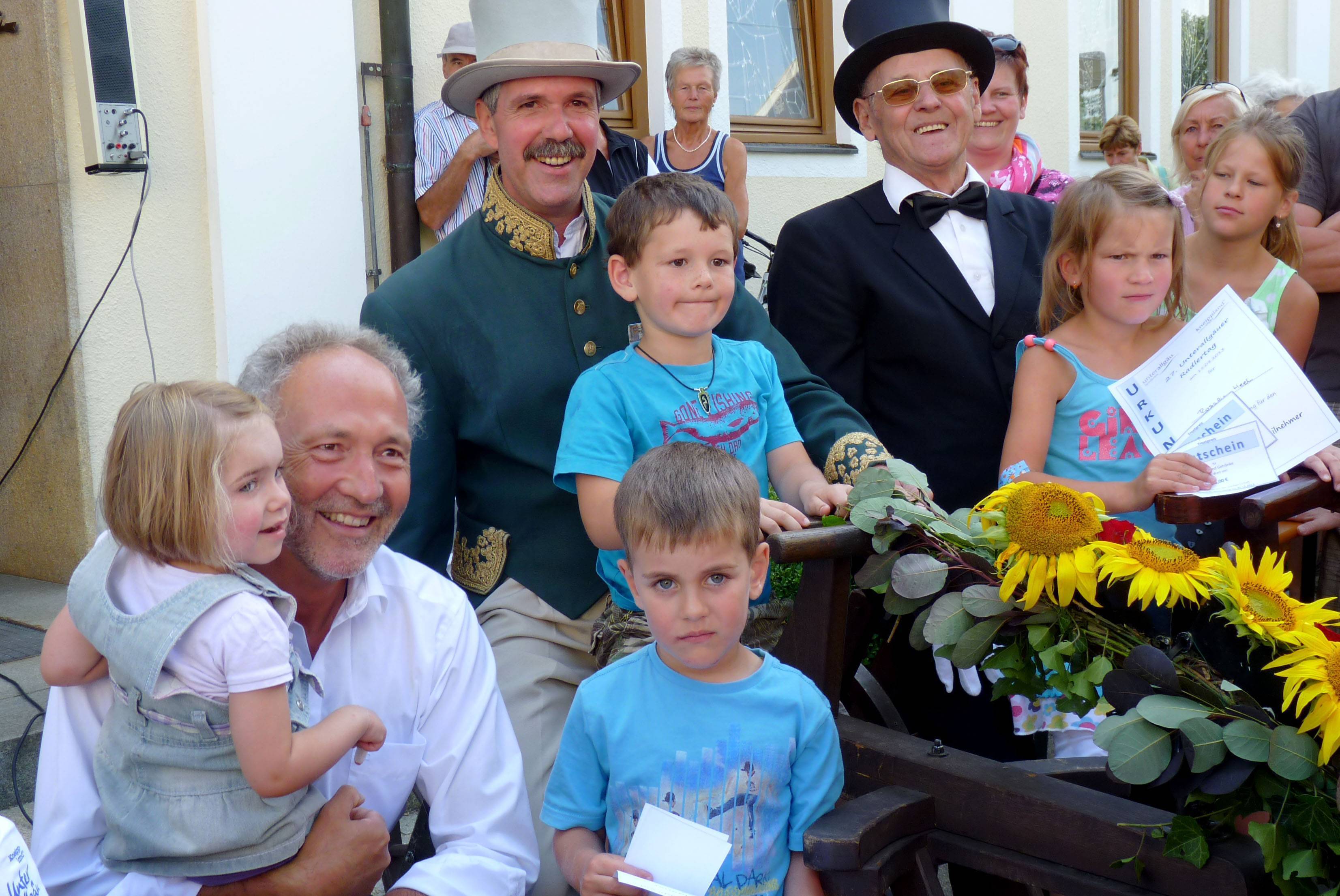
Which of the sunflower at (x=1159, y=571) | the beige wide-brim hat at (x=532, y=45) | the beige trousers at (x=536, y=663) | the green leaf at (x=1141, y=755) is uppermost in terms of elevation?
the beige wide-brim hat at (x=532, y=45)

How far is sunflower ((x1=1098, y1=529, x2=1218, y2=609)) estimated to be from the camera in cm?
179

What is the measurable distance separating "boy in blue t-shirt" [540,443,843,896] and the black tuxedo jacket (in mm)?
1309

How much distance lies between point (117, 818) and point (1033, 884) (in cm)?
137

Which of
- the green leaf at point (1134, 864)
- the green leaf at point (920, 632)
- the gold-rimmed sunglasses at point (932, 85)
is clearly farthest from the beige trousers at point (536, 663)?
the gold-rimmed sunglasses at point (932, 85)

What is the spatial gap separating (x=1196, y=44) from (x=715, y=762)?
445 inches

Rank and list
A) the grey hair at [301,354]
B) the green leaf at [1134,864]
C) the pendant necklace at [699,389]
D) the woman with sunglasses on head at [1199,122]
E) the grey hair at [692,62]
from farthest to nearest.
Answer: the grey hair at [692,62] → the woman with sunglasses on head at [1199,122] → the pendant necklace at [699,389] → the grey hair at [301,354] → the green leaf at [1134,864]

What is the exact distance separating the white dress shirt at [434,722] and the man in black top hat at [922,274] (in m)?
1.32

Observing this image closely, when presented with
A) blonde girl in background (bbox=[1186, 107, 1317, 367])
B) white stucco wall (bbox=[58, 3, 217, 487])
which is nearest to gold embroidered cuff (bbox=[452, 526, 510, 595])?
blonde girl in background (bbox=[1186, 107, 1317, 367])

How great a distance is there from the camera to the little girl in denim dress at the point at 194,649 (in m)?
1.74

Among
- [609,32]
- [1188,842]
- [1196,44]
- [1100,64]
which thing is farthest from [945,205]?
[1196,44]

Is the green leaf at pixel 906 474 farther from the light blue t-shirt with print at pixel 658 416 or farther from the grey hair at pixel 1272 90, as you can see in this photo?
the grey hair at pixel 1272 90

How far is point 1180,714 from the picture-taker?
1635 mm

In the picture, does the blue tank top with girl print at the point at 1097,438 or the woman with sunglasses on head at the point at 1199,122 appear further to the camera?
the woman with sunglasses on head at the point at 1199,122

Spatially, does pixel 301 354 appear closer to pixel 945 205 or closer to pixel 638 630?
pixel 638 630
